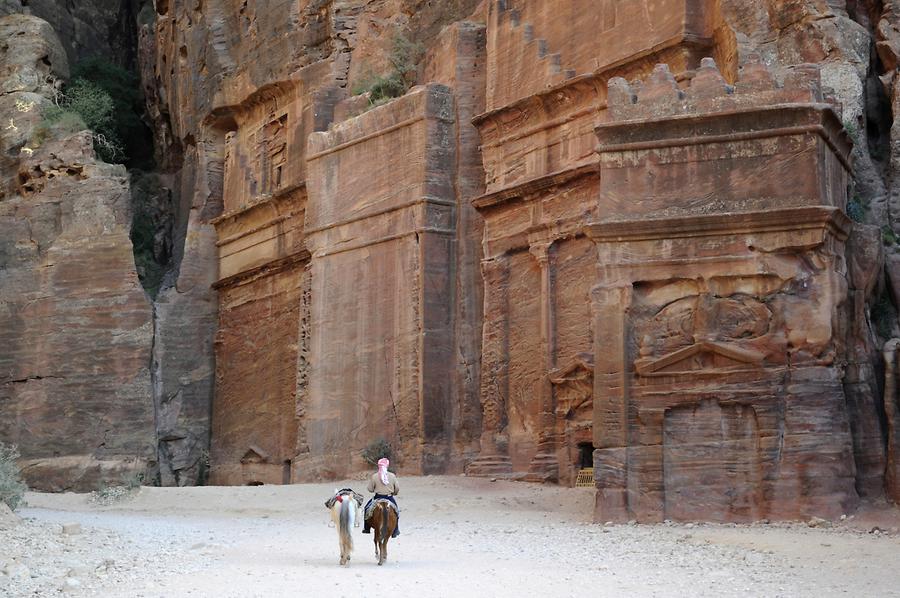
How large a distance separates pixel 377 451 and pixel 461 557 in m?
9.26

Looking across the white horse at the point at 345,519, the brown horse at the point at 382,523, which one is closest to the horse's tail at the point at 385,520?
the brown horse at the point at 382,523

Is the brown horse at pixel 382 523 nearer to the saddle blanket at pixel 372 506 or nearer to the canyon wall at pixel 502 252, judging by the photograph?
the saddle blanket at pixel 372 506

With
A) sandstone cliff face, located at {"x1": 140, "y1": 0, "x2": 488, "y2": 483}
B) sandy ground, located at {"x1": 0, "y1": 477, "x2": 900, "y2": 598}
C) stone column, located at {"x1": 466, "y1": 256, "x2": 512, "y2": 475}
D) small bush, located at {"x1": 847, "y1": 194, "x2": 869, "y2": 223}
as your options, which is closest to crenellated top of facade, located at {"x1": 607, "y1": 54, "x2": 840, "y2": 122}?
small bush, located at {"x1": 847, "y1": 194, "x2": 869, "y2": 223}

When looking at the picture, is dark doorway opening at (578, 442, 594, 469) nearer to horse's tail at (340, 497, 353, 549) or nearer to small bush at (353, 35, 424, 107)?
horse's tail at (340, 497, 353, 549)

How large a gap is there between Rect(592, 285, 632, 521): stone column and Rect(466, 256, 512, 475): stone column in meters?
5.57

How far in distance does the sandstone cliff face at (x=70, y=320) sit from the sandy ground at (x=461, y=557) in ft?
24.0

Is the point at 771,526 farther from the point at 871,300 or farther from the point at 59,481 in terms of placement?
the point at 59,481

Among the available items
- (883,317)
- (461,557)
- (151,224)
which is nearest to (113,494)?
(461,557)

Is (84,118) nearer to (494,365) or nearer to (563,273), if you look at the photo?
(494,365)

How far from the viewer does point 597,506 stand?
15.1 metres

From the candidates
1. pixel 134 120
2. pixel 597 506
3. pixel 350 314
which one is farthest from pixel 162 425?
pixel 597 506

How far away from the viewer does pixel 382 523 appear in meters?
12.0

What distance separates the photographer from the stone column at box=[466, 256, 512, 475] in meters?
21.0

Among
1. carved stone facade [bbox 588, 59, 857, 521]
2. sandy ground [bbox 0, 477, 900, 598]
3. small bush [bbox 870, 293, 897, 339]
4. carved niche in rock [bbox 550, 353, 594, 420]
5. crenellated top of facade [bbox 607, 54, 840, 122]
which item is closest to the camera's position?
sandy ground [bbox 0, 477, 900, 598]
